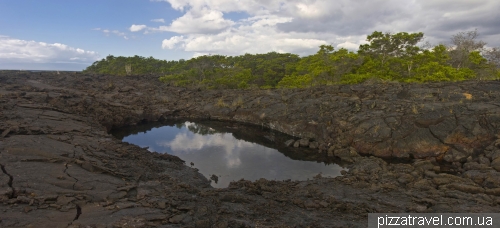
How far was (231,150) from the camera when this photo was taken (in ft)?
60.4

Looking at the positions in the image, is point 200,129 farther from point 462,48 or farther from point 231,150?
point 462,48

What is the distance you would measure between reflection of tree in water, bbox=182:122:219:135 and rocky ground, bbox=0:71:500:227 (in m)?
4.38

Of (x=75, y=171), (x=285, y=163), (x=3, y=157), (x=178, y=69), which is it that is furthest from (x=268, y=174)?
(x=178, y=69)

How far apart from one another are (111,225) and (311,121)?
678 inches

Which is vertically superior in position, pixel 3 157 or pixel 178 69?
pixel 178 69

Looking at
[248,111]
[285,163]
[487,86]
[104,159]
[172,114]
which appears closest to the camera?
[104,159]

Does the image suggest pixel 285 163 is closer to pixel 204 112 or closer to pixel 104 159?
pixel 104 159

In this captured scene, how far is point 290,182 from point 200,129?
1453 cm

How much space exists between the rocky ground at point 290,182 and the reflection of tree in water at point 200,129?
14.4ft

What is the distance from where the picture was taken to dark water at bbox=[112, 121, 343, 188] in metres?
14.2

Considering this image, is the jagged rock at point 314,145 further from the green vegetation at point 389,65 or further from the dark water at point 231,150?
the green vegetation at point 389,65

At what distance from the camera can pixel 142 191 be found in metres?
8.83

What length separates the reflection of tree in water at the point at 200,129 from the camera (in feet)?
78.3

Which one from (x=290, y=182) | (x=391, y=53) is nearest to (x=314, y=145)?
(x=290, y=182)
